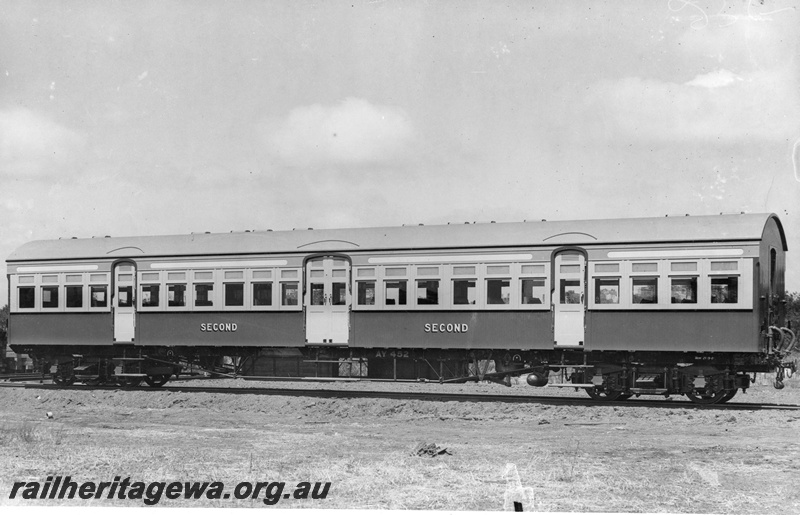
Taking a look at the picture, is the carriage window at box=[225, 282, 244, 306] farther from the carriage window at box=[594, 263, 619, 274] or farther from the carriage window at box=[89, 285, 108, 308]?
the carriage window at box=[594, 263, 619, 274]

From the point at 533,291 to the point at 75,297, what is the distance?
11719 mm

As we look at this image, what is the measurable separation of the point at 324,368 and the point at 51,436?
793cm

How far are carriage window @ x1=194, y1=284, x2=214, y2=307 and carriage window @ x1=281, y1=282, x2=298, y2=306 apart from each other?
1.89 m

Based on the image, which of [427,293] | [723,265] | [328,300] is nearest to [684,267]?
[723,265]

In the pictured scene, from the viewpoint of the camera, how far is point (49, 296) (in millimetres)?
23328

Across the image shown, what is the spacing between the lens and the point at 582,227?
62.5ft

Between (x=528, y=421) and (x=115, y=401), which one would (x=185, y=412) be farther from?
(x=528, y=421)

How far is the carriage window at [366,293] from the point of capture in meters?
20.4

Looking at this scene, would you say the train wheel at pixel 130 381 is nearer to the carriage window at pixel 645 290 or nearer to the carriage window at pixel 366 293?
the carriage window at pixel 366 293

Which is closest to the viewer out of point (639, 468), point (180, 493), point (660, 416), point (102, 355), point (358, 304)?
point (180, 493)

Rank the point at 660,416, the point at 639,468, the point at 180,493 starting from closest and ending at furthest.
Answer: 1. the point at 180,493
2. the point at 639,468
3. the point at 660,416

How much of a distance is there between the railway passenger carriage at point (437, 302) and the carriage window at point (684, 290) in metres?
0.03

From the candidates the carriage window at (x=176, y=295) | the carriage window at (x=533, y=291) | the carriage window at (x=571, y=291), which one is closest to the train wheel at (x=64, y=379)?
the carriage window at (x=176, y=295)

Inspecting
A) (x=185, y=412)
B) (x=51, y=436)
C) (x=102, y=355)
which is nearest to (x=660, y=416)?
(x=185, y=412)
